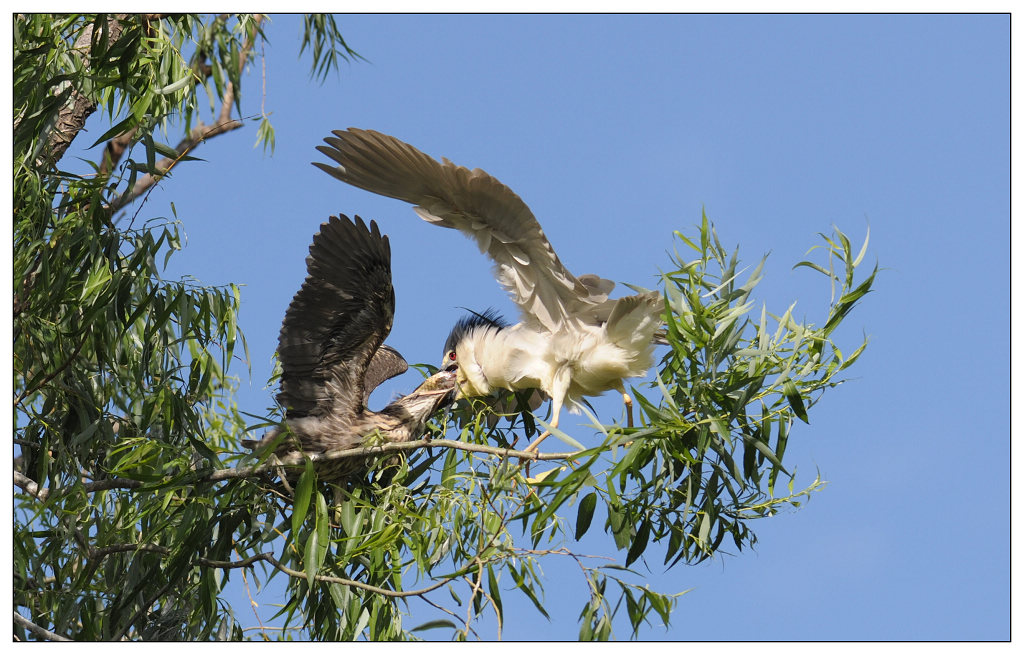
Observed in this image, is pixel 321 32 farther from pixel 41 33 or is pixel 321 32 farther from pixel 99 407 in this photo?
pixel 99 407

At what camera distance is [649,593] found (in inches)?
108

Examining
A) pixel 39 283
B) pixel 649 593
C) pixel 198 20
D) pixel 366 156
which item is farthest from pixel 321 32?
pixel 649 593

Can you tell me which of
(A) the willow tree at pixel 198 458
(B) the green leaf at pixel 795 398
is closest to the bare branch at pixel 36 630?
(A) the willow tree at pixel 198 458

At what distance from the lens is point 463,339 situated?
3521mm

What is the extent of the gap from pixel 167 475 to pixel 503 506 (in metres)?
0.83

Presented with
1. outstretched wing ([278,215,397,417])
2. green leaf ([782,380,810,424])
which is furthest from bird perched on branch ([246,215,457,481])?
green leaf ([782,380,810,424])

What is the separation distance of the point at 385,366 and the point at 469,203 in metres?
0.83

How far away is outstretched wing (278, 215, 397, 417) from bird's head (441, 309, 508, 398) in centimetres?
36

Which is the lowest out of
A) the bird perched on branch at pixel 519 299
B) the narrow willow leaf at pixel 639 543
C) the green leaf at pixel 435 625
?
the green leaf at pixel 435 625

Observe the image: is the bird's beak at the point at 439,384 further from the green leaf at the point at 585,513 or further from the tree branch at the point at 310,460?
the green leaf at the point at 585,513

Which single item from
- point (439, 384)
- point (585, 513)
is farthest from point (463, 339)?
point (585, 513)

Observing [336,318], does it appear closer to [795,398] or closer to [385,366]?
[385,366]

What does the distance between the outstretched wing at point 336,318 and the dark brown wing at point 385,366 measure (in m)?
0.43

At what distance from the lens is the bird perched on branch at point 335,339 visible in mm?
3143
